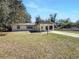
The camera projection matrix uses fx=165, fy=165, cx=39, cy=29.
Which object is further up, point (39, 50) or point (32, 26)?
point (39, 50)

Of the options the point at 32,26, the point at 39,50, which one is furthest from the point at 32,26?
the point at 39,50

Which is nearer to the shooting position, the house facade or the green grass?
the green grass

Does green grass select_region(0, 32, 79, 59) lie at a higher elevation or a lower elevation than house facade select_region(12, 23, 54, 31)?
higher

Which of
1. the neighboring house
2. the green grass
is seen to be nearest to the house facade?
the neighboring house

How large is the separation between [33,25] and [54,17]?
93.4 feet

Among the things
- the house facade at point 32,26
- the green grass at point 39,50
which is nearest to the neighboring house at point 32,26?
the house facade at point 32,26

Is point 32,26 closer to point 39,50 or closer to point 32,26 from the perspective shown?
point 32,26

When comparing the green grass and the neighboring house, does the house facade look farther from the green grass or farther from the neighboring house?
the green grass

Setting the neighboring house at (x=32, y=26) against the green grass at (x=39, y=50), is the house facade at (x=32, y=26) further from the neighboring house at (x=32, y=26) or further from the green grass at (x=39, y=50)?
the green grass at (x=39, y=50)

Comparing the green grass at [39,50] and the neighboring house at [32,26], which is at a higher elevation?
the green grass at [39,50]

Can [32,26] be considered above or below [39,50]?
below

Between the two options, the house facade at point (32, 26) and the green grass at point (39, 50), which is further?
the house facade at point (32, 26)

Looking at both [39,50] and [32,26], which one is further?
[32,26]

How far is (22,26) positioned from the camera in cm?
5400
